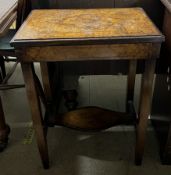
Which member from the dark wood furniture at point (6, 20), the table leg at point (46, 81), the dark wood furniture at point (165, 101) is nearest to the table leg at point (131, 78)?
the dark wood furniture at point (165, 101)

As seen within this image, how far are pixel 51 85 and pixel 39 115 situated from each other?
0.52 m

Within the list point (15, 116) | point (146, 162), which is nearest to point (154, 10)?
point (146, 162)

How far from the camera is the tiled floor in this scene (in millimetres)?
1307

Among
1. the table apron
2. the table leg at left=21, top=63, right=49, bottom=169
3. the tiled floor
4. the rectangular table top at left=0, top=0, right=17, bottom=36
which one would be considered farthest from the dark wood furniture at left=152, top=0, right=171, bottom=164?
the rectangular table top at left=0, top=0, right=17, bottom=36

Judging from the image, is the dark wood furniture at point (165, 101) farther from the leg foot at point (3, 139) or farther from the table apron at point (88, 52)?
the leg foot at point (3, 139)

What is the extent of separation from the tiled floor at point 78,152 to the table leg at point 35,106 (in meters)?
0.12

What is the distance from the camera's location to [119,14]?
45.9 inches

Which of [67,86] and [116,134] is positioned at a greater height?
[67,86]

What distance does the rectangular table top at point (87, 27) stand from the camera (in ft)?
2.96

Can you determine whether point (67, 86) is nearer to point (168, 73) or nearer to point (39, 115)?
point (39, 115)

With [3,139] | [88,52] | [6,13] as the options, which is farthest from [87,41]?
[3,139]

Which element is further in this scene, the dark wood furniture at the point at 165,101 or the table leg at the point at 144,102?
the dark wood furniture at the point at 165,101

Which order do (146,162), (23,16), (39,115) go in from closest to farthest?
(39,115) → (146,162) → (23,16)

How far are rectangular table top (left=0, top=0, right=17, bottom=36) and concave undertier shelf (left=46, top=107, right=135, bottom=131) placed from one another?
54cm
